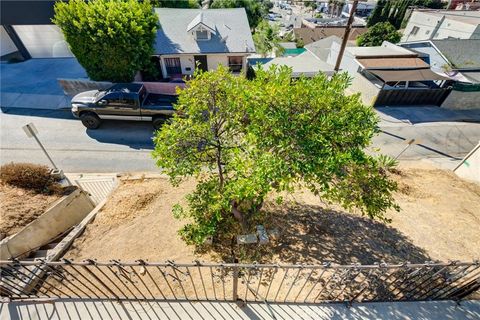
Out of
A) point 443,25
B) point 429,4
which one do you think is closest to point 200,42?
point 443,25

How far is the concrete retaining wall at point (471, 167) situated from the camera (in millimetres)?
10744

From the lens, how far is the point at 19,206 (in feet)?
24.2

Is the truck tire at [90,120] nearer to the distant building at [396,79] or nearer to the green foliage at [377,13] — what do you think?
the distant building at [396,79]

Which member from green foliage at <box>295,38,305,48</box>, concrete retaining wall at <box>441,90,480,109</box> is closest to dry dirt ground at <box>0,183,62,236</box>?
concrete retaining wall at <box>441,90,480,109</box>

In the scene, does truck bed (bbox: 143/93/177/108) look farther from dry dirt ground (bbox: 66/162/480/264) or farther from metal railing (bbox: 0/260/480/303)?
metal railing (bbox: 0/260/480/303)

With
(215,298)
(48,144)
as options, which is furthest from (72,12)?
(215,298)

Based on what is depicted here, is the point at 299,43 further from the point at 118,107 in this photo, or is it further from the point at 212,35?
the point at 118,107

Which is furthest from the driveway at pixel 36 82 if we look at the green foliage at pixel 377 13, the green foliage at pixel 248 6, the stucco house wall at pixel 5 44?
the green foliage at pixel 377 13

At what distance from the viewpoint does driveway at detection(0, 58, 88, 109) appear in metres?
15.0

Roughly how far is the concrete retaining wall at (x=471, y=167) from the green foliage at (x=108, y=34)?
59.6 feet

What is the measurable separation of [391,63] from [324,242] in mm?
16593

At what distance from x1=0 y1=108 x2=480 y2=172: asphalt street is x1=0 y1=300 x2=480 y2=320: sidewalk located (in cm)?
669

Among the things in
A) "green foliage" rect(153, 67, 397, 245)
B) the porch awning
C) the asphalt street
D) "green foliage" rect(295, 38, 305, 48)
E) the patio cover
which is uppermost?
"green foliage" rect(153, 67, 397, 245)

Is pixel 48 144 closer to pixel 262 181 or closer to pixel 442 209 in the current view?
pixel 262 181
